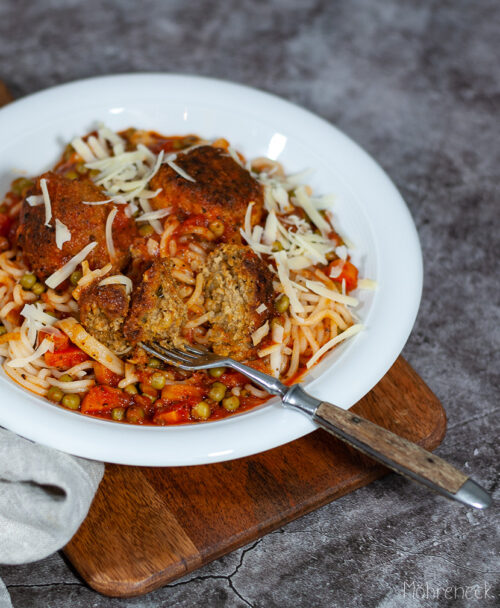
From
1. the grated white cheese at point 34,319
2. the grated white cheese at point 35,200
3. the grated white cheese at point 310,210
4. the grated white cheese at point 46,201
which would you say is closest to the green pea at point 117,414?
the grated white cheese at point 34,319

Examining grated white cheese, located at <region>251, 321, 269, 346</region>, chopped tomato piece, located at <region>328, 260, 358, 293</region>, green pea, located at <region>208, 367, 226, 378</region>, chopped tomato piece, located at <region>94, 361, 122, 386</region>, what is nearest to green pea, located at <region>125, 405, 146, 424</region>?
chopped tomato piece, located at <region>94, 361, 122, 386</region>

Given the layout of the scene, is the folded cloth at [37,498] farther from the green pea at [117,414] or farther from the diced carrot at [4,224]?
the diced carrot at [4,224]

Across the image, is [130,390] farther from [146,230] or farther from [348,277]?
[348,277]

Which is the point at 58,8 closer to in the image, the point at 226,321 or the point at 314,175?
the point at 314,175

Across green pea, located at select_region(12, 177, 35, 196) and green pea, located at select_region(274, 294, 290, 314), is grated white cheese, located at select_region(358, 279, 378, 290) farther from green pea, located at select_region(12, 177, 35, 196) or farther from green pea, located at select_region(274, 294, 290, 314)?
green pea, located at select_region(12, 177, 35, 196)

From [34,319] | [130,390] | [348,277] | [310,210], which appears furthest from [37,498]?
[310,210]

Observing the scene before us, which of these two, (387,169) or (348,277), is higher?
(348,277)

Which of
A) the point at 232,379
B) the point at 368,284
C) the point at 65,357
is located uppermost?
the point at 65,357
